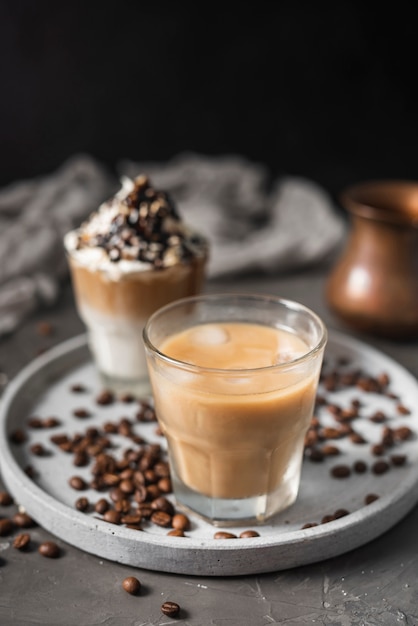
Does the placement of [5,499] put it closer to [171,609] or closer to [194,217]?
[171,609]

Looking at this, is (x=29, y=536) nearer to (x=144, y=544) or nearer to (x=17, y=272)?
(x=144, y=544)

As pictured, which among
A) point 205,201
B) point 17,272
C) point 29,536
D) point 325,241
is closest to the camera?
point 29,536

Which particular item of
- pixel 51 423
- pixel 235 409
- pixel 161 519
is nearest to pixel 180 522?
pixel 161 519

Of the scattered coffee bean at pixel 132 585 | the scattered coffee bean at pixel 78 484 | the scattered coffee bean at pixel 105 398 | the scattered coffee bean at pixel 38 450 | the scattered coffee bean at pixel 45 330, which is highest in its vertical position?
the scattered coffee bean at pixel 132 585

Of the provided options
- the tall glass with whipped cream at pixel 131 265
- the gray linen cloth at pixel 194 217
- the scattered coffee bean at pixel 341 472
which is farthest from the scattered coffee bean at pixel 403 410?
the gray linen cloth at pixel 194 217

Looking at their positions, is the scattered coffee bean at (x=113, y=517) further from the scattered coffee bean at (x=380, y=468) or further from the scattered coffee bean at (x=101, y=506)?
the scattered coffee bean at (x=380, y=468)

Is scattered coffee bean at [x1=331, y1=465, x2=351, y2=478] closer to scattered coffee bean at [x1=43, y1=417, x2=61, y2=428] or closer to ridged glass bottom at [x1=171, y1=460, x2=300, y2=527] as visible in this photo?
ridged glass bottom at [x1=171, y1=460, x2=300, y2=527]

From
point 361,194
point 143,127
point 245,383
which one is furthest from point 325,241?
point 245,383
